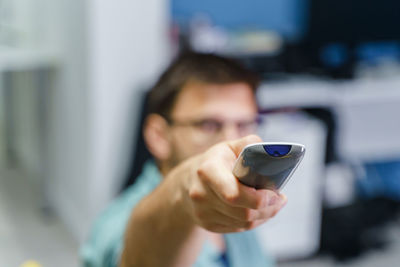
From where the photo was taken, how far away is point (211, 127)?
3.02 ft

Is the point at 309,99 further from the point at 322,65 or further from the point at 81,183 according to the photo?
the point at 81,183

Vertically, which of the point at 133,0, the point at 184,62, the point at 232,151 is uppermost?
the point at 232,151

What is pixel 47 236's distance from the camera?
2.74 m

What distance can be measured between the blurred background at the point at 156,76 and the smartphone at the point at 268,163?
1.79 m

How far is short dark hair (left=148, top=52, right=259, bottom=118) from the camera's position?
38.3 inches

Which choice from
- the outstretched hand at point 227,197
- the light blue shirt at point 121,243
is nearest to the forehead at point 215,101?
the light blue shirt at point 121,243

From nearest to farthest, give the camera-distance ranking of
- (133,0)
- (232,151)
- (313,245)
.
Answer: (232,151), (133,0), (313,245)

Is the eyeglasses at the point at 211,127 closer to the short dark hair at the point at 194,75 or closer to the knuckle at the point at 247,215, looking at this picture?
the short dark hair at the point at 194,75

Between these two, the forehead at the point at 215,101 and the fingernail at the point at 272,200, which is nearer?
the fingernail at the point at 272,200

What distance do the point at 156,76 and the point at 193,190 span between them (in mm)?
1991

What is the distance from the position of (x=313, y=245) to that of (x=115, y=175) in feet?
3.19

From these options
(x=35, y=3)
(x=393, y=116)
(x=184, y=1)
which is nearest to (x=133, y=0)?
(x=184, y=1)

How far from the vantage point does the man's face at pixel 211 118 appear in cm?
92

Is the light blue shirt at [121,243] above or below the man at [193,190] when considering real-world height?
below
